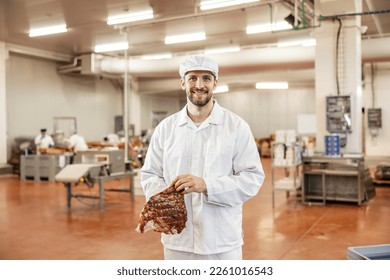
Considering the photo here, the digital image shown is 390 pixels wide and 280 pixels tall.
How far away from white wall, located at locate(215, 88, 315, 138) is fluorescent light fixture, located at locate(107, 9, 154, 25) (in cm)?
717

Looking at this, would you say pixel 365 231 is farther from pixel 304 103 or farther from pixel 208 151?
pixel 304 103

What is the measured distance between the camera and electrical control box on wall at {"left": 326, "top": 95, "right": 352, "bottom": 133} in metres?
5.80

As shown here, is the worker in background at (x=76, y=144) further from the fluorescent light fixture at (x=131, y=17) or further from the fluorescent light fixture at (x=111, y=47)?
the fluorescent light fixture at (x=131, y=17)

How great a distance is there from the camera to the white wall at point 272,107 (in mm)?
14594

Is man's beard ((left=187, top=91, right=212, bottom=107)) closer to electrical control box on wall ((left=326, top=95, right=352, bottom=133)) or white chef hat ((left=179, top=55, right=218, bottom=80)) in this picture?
white chef hat ((left=179, top=55, right=218, bottom=80))

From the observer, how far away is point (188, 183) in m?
1.46

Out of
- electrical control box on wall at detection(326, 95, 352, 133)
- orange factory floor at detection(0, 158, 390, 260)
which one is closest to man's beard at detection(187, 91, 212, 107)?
orange factory floor at detection(0, 158, 390, 260)

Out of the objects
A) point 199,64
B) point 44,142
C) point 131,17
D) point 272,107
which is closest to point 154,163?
point 199,64

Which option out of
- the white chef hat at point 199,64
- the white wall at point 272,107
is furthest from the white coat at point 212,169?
the white wall at point 272,107

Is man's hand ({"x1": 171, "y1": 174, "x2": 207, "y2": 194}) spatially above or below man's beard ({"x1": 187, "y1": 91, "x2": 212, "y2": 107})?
below

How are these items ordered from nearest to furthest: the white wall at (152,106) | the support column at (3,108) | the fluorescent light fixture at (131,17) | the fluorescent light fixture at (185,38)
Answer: the fluorescent light fixture at (131,17)
the support column at (3,108)
the fluorescent light fixture at (185,38)
the white wall at (152,106)

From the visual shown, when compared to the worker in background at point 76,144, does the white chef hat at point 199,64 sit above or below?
above

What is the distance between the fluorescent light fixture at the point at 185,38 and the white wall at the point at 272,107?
522 cm

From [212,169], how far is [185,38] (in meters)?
8.18
